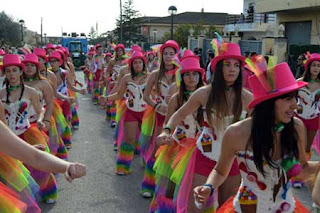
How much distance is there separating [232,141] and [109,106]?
9.46 meters

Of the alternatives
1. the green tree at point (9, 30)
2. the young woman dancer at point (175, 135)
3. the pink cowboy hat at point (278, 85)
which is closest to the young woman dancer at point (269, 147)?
the pink cowboy hat at point (278, 85)

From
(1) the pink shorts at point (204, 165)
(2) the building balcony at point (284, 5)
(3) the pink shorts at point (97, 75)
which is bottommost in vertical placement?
(1) the pink shorts at point (204, 165)

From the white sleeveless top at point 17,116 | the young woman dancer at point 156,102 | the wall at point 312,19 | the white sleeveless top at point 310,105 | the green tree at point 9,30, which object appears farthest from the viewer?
the green tree at point 9,30

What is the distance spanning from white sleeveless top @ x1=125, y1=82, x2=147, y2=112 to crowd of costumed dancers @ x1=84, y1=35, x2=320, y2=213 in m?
0.02

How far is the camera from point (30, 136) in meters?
5.38

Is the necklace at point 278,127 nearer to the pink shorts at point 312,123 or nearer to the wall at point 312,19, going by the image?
the pink shorts at point 312,123

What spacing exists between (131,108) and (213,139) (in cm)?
303

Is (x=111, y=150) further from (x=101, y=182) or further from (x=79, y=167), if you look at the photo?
(x=79, y=167)

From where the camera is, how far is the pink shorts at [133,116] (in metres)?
6.86

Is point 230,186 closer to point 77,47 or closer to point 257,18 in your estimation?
point 257,18

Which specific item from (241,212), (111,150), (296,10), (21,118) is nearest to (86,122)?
(111,150)

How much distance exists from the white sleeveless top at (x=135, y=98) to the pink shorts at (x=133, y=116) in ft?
0.16

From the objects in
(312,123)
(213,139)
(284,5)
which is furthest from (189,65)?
(284,5)

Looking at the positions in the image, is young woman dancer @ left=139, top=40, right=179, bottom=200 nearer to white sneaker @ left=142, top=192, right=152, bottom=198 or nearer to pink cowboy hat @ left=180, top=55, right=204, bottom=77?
white sneaker @ left=142, top=192, right=152, bottom=198
